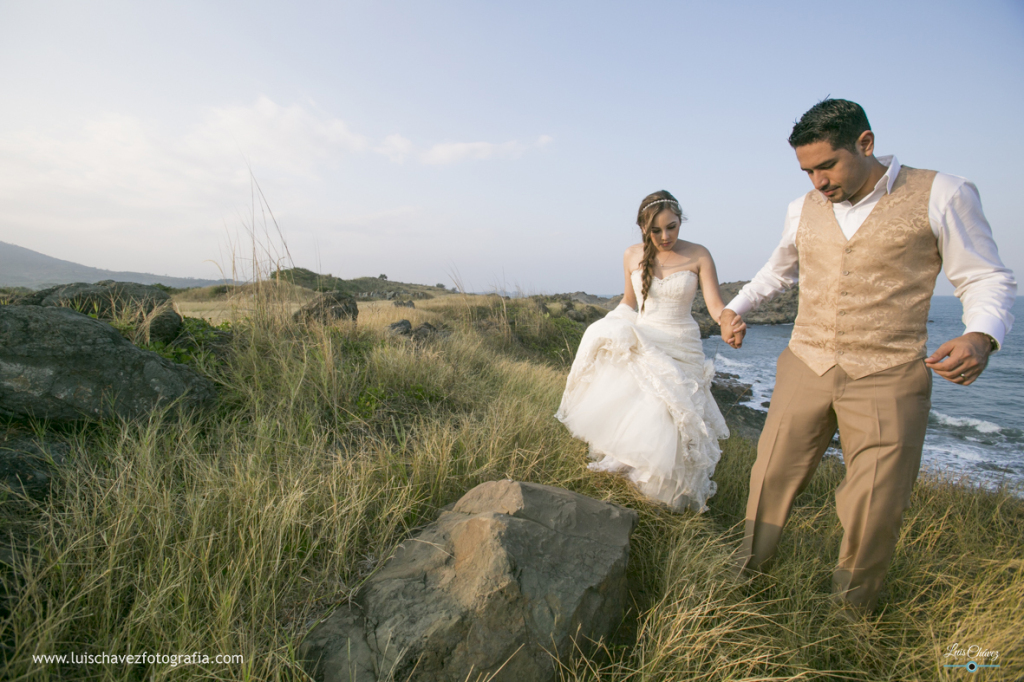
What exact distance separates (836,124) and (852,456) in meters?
1.54

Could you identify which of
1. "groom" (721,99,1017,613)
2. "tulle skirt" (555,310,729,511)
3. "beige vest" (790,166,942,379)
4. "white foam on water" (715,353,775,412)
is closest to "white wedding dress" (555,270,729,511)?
"tulle skirt" (555,310,729,511)

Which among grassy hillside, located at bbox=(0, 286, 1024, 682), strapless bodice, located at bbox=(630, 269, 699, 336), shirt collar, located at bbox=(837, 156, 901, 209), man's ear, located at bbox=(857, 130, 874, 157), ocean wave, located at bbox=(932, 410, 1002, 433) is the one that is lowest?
ocean wave, located at bbox=(932, 410, 1002, 433)

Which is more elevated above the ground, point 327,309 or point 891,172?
point 891,172

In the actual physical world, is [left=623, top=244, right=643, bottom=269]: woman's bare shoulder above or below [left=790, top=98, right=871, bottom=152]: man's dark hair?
below

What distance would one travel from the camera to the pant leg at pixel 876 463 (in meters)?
1.98

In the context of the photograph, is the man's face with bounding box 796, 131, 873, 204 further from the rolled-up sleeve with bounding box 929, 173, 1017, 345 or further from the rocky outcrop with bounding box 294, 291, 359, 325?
the rocky outcrop with bounding box 294, 291, 359, 325

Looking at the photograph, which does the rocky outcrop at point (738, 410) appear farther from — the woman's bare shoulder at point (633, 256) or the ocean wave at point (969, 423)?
the woman's bare shoulder at point (633, 256)

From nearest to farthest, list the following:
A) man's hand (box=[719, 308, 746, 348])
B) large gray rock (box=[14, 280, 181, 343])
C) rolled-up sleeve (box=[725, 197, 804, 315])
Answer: rolled-up sleeve (box=[725, 197, 804, 315])
man's hand (box=[719, 308, 746, 348])
large gray rock (box=[14, 280, 181, 343])

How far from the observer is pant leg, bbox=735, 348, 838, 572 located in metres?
2.28

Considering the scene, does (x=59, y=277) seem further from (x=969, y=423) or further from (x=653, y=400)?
(x=969, y=423)

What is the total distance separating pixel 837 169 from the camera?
201 centimetres

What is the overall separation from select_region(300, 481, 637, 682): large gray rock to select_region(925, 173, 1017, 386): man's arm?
5.43 feet

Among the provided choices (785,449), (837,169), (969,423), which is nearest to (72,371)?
(785,449)

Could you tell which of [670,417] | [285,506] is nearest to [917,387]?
[670,417]
